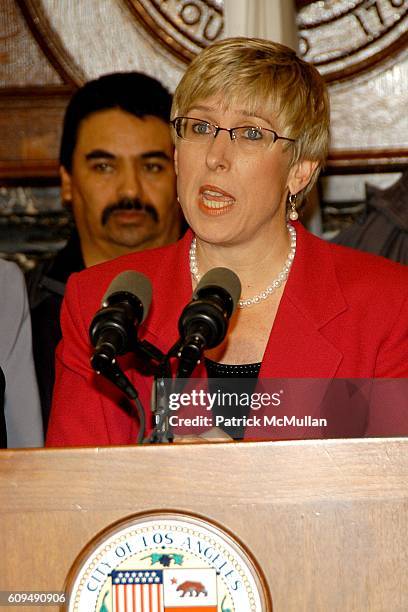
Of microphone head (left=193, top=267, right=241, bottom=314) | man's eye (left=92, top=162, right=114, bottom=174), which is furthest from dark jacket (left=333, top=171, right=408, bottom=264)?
microphone head (left=193, top=267, right=241, bottom=314)

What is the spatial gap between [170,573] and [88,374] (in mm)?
736

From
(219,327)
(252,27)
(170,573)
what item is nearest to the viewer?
(170,573)

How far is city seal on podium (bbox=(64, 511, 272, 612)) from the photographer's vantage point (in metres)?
1.27

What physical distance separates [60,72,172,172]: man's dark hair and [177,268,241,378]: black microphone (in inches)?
77.1

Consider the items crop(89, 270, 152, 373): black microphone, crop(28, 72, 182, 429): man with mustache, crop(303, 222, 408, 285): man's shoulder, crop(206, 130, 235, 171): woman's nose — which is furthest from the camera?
crop(28, 72, 182, 429): man with mustache

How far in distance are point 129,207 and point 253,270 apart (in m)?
1.25

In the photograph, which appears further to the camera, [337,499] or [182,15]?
[182,15]

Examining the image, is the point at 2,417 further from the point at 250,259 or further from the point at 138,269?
the point at 250,259

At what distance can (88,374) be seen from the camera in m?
1.97

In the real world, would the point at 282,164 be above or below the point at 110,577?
above

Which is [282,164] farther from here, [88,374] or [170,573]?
[170,573]

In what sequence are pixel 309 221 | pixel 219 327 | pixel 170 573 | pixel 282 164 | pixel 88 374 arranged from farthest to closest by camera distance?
pixel 309 221
pixel 282 164
pixel 88 374
pixel 219 327
pixel 170 573

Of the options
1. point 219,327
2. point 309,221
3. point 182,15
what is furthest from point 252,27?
point 219,327

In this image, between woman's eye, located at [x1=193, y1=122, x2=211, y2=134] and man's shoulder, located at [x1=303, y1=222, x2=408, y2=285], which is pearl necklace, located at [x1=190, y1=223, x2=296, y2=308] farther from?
woman's eye, located at [x1=193, y1=122, x2=211, y2=134]
